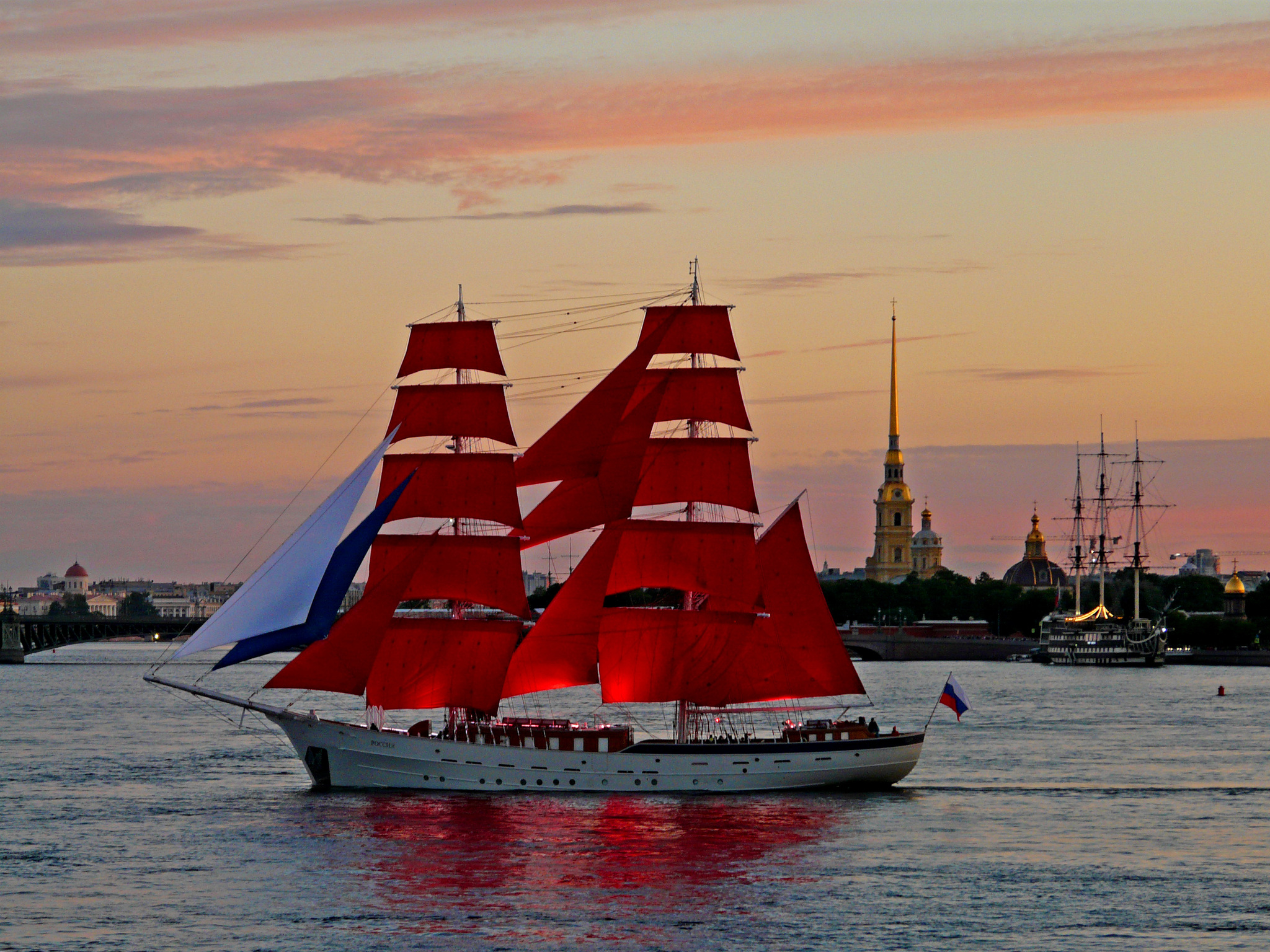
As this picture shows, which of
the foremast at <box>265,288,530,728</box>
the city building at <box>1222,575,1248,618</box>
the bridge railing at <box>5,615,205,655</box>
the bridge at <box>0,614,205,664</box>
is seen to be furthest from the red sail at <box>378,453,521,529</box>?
the city building at <box>1222,575,1248,618</box>

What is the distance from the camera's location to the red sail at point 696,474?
189 feet

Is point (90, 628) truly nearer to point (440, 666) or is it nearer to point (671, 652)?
point (440, 666)

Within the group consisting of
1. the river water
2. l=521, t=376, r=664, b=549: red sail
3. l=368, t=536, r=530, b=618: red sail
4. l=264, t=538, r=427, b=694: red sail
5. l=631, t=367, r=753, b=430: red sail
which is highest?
l=631, t=367, r=753, b=430: red sail

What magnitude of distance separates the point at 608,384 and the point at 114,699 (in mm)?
69114

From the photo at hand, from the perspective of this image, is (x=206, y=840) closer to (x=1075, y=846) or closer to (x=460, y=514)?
(x=460, y=514)

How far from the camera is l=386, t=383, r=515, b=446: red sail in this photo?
58.6 meters

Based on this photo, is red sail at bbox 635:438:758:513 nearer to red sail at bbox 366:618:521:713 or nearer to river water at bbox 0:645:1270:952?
red sail at bbox 366:618:521:713

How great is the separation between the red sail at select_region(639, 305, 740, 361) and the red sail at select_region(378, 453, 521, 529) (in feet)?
18.7

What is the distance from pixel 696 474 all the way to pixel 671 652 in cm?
518

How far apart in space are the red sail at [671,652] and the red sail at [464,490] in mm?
4387

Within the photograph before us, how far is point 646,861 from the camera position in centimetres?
4453

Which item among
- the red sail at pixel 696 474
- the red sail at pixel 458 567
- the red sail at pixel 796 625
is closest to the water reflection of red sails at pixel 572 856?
the red sail at pixel 796 625

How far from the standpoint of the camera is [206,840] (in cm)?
4834

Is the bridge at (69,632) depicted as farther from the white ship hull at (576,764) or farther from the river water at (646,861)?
the white ship hull at (576,764)
